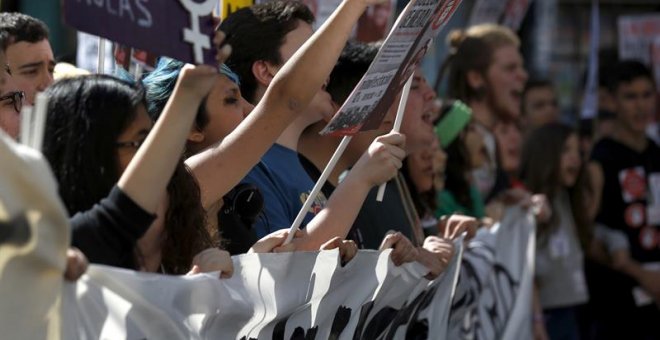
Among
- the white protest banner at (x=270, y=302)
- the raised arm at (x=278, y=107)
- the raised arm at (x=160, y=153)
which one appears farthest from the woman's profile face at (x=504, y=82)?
the raised arm at (x=160, y=153)

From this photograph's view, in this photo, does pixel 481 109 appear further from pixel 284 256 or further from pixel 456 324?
pixel 284 256

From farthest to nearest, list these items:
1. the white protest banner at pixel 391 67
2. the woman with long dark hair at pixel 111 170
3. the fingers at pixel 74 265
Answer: the white protest banner at pixel 391 67, the woman with long dark hair at pixel 111 170, the fingers at pixel 74 265

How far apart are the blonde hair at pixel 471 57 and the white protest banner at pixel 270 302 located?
2.75 m

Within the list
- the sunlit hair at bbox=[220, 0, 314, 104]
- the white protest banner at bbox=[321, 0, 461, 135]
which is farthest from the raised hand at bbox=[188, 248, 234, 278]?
the sunlit hair at bbox=[220, 0, 314, 104]

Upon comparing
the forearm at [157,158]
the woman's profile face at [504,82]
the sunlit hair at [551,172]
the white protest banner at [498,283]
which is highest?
the forearm at [157,158]

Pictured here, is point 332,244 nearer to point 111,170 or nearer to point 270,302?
point 270,302

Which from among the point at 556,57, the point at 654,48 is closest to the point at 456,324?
the point at 654,48

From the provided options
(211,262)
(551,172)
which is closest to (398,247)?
(211,262)

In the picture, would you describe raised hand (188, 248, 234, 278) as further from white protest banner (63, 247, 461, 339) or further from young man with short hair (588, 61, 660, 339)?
young man with short hair (588, 61, 660, 339)

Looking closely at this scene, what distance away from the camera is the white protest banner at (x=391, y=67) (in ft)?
13.1

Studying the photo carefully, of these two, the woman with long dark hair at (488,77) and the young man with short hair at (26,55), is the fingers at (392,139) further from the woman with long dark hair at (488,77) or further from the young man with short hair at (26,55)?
the woman with long dark hair at (488,77)

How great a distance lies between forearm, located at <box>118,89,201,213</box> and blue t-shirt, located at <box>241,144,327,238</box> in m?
1.29

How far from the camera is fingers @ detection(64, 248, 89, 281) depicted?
296 centimetres

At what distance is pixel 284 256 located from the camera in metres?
3.90
